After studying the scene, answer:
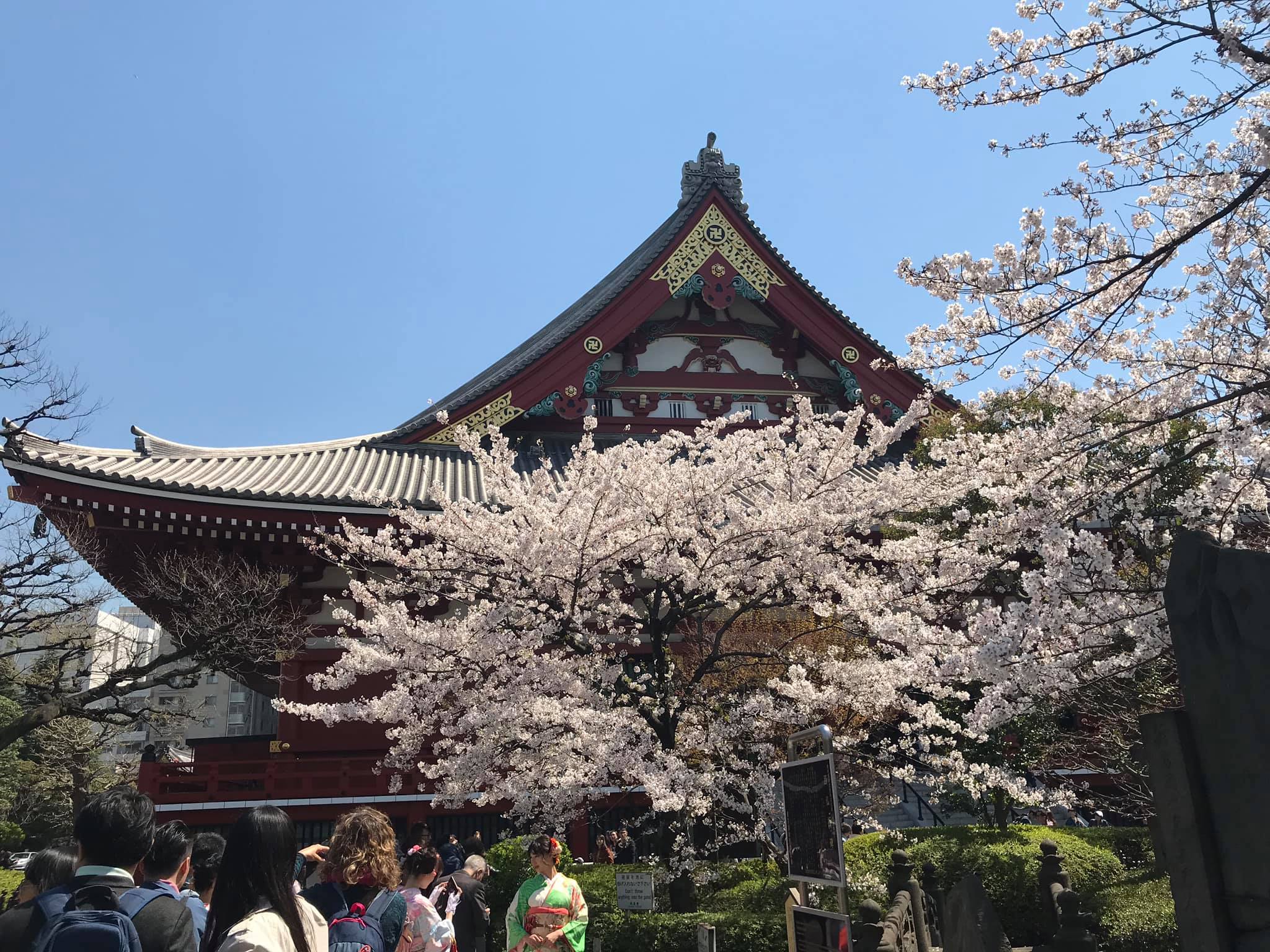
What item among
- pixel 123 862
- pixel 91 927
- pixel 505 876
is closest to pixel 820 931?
pixel 123 862

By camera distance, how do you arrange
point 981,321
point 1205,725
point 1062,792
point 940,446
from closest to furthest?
point 1205,725, point 981,321, point 1062,792, point 940,446

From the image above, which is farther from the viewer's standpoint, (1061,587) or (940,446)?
(940,446)

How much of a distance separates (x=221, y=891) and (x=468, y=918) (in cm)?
540

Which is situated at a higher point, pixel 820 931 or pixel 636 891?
pixel 820 931

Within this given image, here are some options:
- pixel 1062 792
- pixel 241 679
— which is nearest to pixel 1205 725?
pixel 1062 792

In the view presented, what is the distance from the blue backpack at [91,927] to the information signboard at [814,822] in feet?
9.60

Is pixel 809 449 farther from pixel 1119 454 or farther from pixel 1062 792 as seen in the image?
pixel 1062 792

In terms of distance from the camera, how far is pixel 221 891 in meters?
2.62

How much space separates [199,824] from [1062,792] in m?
9.93

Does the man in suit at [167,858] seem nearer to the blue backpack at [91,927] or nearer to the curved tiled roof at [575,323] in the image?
the blue backpack at [91,927]

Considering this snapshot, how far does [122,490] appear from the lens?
11.4 metres

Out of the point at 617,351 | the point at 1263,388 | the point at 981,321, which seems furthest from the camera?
the point at 617,351

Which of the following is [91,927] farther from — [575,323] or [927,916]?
[575,323]

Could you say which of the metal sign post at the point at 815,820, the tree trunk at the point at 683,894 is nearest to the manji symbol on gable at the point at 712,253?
the tree trunk at the point at 683,894
